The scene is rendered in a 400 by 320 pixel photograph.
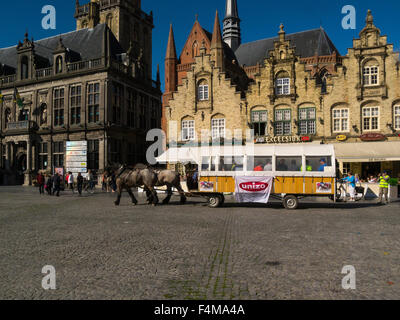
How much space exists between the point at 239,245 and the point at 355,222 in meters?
5.48

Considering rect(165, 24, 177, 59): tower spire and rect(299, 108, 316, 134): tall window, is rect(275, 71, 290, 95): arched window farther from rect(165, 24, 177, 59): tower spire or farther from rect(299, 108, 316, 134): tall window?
rect(165, 24, 177, 59): tower spire

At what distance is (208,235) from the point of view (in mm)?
9086

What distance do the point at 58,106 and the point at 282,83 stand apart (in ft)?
80.9

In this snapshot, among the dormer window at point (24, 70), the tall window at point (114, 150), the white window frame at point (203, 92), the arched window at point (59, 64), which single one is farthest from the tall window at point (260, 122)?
the dormer window at point (24, 70)

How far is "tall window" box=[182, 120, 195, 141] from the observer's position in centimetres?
3219

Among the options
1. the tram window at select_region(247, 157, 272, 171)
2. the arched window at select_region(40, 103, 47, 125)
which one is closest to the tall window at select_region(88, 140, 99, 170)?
the arched window at select_region(40, 103, 47, 125)

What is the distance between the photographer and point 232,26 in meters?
63.5

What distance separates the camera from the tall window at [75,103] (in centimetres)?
3647

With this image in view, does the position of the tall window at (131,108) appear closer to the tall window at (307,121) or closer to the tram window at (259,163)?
the tall window at (307,121)

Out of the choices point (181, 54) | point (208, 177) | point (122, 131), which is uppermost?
point (181, 54)

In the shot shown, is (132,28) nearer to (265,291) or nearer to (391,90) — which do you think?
(391,90)

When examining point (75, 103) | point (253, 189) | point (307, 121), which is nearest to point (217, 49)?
point (307, 121)

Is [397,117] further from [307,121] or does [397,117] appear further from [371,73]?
[307,121]
